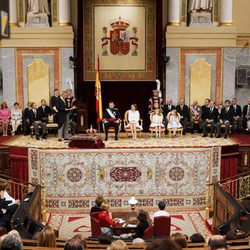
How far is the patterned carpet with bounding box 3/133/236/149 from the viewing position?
46.5 ft

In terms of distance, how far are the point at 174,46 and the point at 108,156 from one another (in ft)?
17.8

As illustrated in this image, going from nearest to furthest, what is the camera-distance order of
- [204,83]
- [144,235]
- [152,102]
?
[144,235]
[152,102]
[204,83]

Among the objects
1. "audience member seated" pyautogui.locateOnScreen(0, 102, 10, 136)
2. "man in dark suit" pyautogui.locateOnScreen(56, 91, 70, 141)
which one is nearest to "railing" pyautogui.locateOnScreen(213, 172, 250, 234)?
"man in dark suit" pyautogui.locateOnScreen(56, 91, 70, 141)

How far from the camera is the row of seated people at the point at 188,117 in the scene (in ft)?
50.4

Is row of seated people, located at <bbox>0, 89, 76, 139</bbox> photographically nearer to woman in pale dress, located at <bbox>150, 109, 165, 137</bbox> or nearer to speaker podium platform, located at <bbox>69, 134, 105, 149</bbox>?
speaker podium platform, located at <bbox>69, 134, 105, 149</bbox>

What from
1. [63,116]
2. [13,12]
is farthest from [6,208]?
[13,12]

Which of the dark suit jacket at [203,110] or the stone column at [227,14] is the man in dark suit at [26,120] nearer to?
the dark suit jacket at [203,110]

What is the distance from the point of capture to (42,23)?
17.2m

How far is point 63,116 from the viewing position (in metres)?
15.0

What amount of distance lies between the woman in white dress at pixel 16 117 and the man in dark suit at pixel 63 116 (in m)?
2.10

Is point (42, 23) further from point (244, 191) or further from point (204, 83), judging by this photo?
point (244, 191)

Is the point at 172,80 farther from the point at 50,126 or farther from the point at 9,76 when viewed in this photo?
the point at 9,76

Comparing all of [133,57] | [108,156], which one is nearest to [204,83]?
[133,57]

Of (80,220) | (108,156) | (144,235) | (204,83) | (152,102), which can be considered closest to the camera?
(144,235)
